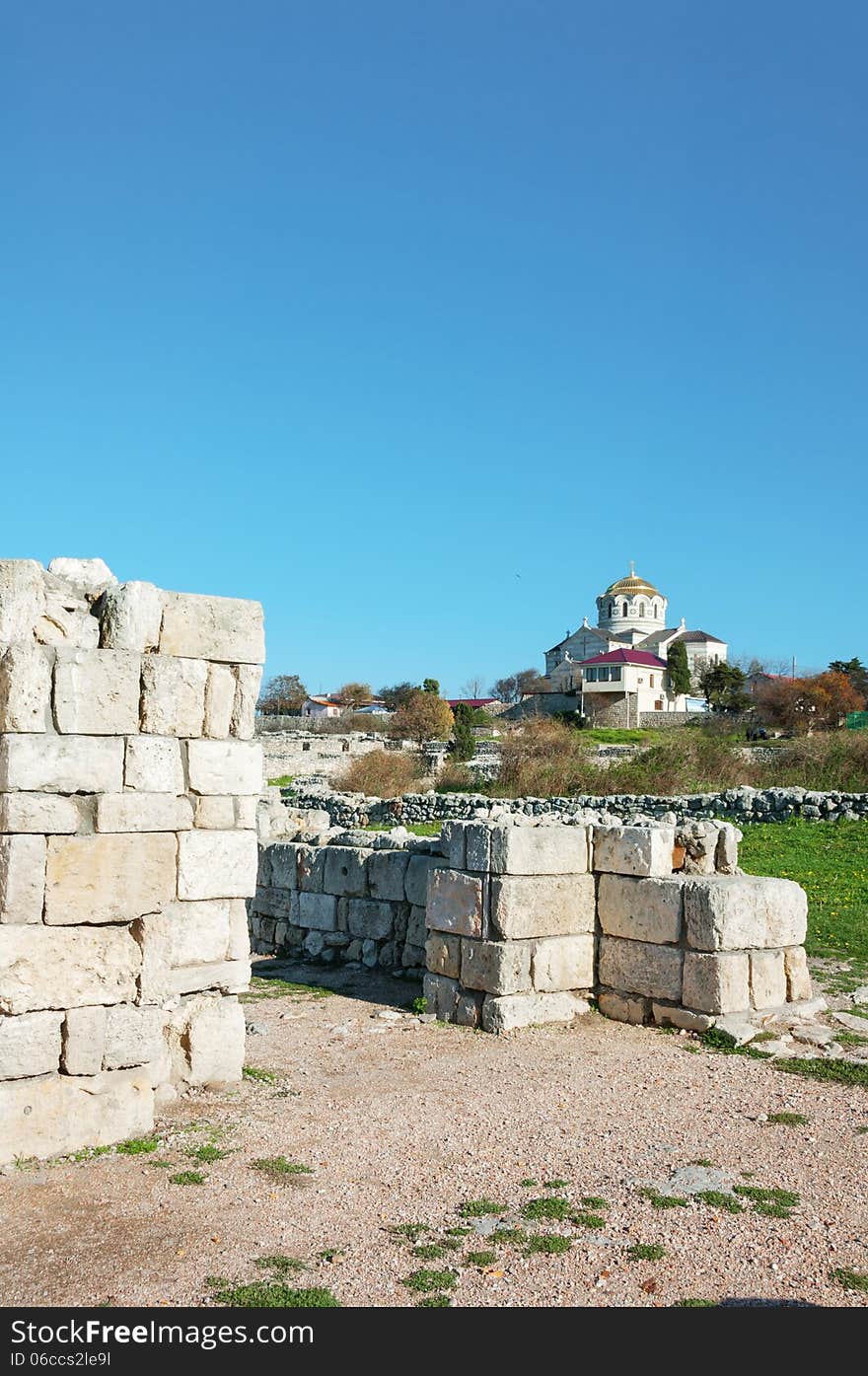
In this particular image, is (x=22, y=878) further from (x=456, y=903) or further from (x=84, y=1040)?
(x=456, y=903)

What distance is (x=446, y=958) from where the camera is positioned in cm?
912

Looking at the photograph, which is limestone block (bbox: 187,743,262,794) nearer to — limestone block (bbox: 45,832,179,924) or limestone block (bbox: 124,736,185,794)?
limestone block (bbox: 124,736,185,794)

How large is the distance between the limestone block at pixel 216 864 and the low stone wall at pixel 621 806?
39.2 feet

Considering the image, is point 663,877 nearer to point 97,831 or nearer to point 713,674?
point 97,831

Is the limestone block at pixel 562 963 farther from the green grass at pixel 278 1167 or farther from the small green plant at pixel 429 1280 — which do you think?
the small green plant at pixel 429 1280

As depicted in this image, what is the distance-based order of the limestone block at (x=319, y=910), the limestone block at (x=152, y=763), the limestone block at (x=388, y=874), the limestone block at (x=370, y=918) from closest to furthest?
the limestone block at (x=152, y=763)
the limestone block at (x=388, y=874)
the limestone block at (x=370, y=918)
the limestone block at (x=319, y=910)

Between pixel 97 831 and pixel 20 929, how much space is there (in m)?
0.63

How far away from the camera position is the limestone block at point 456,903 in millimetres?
8859

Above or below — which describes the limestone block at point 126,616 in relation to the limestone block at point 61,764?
above

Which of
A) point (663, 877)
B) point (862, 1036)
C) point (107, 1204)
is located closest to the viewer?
point (107, 1204)

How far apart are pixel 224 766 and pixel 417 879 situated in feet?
13.1

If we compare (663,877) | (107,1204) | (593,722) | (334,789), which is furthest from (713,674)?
(107,1204)

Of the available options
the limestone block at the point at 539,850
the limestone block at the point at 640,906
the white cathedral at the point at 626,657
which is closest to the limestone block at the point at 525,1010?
the limestone block at the point at 640,906

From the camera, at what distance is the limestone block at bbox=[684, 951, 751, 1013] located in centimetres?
813
